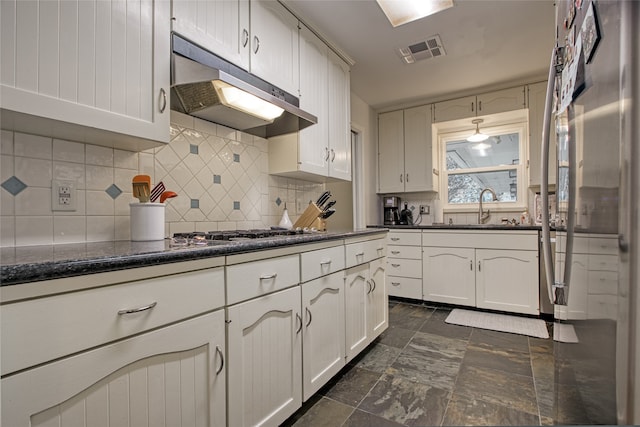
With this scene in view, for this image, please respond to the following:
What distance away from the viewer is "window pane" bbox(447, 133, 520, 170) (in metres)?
3.51

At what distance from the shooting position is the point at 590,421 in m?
0.65

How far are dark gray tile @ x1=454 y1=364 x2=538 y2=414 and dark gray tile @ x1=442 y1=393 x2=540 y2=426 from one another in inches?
1.7

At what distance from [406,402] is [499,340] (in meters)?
1.23

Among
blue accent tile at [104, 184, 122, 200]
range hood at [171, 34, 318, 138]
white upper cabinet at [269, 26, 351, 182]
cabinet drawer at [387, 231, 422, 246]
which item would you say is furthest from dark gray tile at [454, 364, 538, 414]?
blue accent tile at [104, 184, 122, 200]

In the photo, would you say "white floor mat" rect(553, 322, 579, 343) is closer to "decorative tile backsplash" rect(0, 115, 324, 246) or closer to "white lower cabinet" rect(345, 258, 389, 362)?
"white lower cabinet" rect(345, 258, 389, 362)

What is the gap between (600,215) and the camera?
0.63 meters

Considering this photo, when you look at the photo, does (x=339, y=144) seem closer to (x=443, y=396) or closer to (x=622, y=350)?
(x=443, y=396)

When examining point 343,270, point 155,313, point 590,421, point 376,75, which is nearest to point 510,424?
point 590,421

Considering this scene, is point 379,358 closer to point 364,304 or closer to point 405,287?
point 364,304

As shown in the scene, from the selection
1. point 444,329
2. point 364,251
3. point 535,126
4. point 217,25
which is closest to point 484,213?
point 535,126

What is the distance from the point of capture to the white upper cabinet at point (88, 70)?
0.88 m

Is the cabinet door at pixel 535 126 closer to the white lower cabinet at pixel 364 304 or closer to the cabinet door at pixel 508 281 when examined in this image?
the cabinet door at pixel 508 281

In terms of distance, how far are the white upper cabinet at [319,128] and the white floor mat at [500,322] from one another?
173 centimetres

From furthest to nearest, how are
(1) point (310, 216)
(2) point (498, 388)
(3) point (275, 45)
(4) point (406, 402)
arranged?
(1) point (310, 216) → (3) point (275, 45) → (2) point (498, 388) → (4) point (406, 402)
